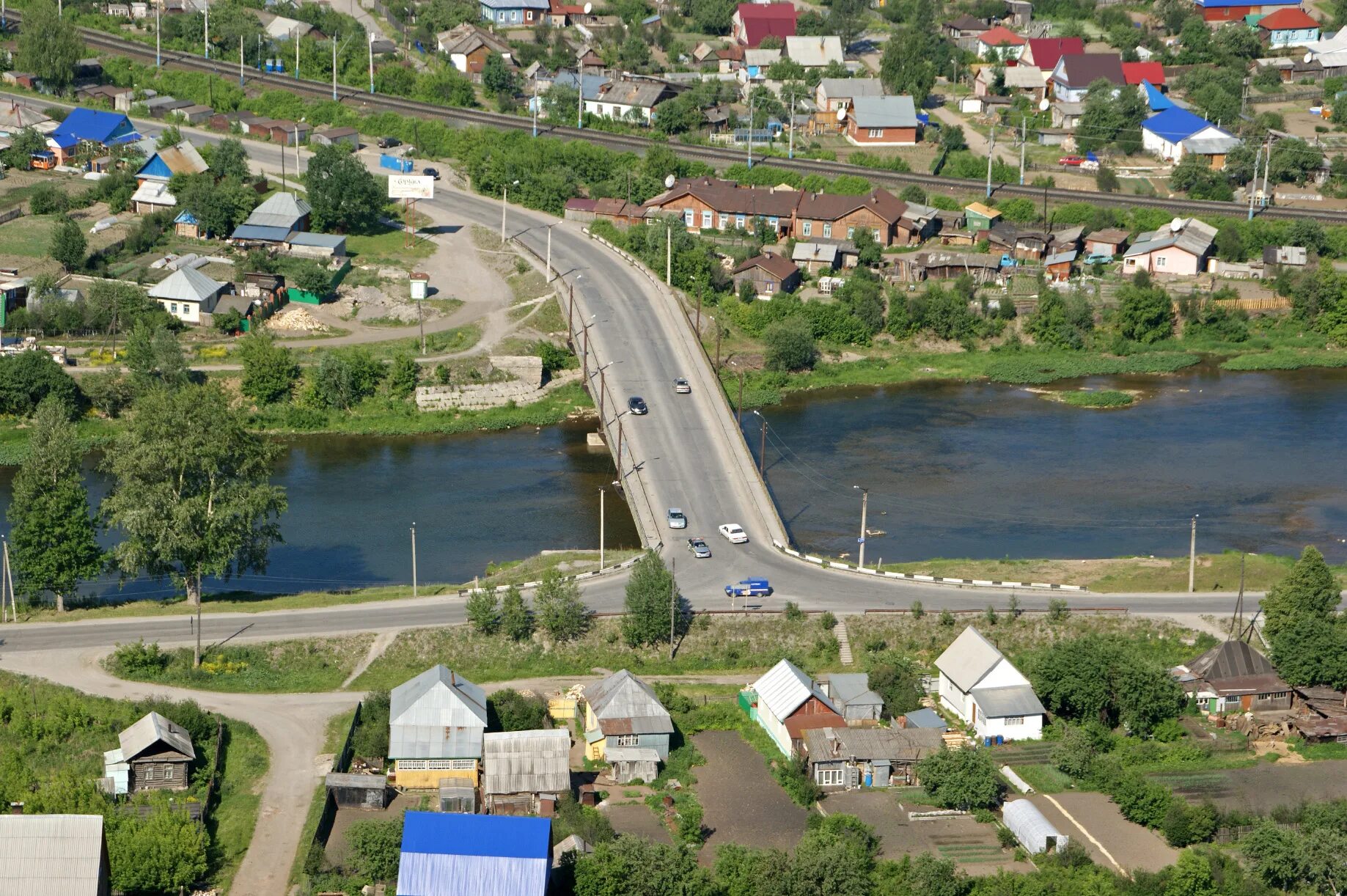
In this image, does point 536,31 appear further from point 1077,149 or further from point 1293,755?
point 1293,755

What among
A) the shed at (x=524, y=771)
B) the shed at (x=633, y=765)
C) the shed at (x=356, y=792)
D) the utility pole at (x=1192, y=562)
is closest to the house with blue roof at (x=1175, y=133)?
the utility pole at (x=1192, y=562)

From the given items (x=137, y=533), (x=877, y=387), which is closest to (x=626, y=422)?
(x=877, y=387)

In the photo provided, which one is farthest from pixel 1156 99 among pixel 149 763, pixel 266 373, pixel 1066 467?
pixel 149 763

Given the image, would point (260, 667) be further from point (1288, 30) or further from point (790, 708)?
point (1288, 30)

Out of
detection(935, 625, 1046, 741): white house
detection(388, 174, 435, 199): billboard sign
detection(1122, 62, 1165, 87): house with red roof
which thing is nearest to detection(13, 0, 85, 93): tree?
detection(388, 174, 435, 199): billboard sign

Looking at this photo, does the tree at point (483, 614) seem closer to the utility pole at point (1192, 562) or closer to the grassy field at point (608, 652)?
the grassy field at point (608, 652)

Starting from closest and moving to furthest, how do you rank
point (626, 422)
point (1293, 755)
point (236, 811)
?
point (236, 811) → point (1293, 755) → point (626, 422)
